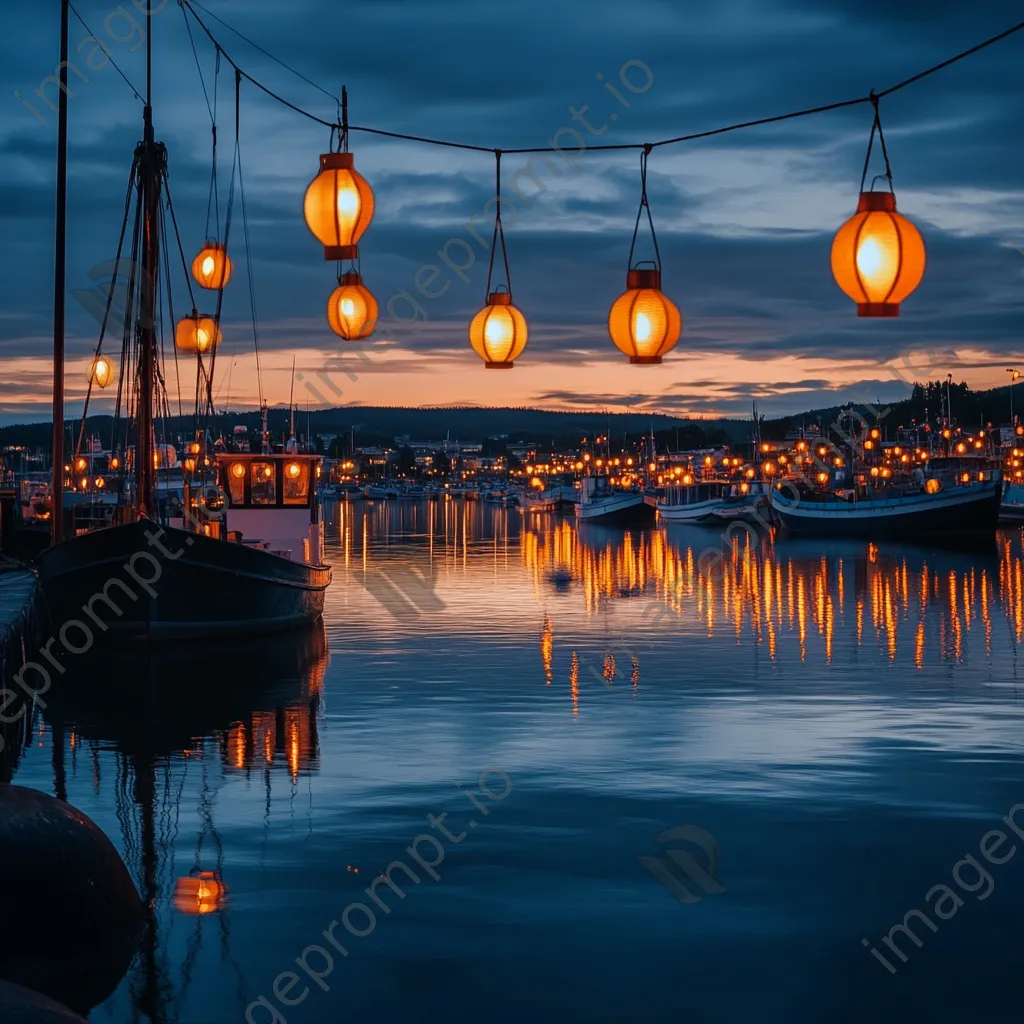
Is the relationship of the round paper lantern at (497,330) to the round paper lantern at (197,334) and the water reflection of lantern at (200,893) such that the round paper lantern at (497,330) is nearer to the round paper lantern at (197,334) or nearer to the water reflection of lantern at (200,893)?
the water reflection of lantern at (200,893)

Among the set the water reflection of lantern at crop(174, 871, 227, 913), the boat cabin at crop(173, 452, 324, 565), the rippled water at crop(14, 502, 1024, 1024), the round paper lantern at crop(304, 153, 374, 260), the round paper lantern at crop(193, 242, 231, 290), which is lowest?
the rippled water at crop(14, 502, 1024, 1024)

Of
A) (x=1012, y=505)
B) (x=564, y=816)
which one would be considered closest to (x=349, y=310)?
(x=564, y=816)

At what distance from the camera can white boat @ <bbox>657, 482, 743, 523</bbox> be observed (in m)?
100

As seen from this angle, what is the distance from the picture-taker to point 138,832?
11.4 metres

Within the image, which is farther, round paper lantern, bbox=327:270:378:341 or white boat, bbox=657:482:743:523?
white boat, bbox=657:482:743:523

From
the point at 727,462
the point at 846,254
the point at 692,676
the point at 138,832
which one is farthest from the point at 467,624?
the point at 727,462

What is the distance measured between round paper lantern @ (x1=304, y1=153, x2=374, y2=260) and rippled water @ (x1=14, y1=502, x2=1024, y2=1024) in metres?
5.19

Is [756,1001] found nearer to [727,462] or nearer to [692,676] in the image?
[692,676]

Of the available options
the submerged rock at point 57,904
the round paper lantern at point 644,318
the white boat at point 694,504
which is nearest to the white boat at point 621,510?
the white boat at point 694,504

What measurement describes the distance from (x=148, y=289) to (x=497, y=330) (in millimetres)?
11423

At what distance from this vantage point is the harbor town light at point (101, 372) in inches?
1084

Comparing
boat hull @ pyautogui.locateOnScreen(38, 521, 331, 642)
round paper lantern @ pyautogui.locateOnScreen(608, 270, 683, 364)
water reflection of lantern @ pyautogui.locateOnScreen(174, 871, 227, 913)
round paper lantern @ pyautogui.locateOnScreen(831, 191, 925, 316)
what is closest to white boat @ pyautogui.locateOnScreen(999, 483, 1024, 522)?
boat hull @ pyautogui.locateOnScreen(38, 521, 331, 642)

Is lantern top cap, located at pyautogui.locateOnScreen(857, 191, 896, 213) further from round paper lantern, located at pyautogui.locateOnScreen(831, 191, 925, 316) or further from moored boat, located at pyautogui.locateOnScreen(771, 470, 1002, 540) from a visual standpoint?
moored boat, located at pyautogui.locateOnScreen(771, 470, 1002, 540)

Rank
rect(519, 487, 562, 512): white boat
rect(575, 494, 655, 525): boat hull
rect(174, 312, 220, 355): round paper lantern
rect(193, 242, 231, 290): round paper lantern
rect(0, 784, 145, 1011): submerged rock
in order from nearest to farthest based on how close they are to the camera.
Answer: rect(0, 784, 145, 1011): submerged rock, rect(193, 242, 231, 290): round paper lantern, rect(174, 312, 220, 355): round paper lantern, rect(575, 494, 655, 525): boat hull, rect(519, 487, 562, 512): white boat
